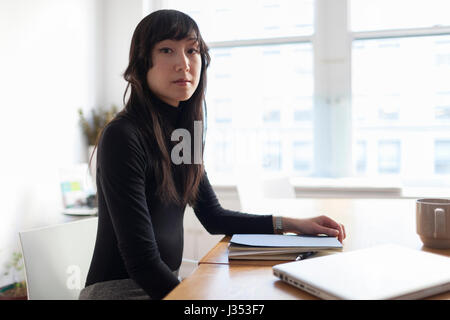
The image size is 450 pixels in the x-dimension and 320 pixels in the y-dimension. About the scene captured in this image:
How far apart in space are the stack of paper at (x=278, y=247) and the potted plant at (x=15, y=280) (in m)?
1.89

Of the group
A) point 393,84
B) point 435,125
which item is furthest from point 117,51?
point 435,125

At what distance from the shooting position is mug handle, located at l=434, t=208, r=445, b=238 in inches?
34.4

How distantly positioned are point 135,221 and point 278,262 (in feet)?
1.04

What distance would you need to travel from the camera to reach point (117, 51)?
11.1 ft

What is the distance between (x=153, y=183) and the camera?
1.02m

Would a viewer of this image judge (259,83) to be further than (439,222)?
Yes

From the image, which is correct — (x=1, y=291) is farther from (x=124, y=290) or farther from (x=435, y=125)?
(x=435, y=125)

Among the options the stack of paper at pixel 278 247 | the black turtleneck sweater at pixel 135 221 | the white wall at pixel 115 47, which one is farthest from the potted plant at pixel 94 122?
the stack of paper at pixel 278 247

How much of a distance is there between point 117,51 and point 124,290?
110 inches

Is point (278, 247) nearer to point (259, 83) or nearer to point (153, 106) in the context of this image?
point (153, 106)

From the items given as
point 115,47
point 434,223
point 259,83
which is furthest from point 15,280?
point 434,223

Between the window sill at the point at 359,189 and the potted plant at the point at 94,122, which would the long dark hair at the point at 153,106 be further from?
the potted plant at the point at 94,122

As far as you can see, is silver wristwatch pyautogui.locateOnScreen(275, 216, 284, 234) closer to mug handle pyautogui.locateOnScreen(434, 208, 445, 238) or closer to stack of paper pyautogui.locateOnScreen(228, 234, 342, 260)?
stack of paper pyautogui.locateOnScreen(228, 234, 342, 260)

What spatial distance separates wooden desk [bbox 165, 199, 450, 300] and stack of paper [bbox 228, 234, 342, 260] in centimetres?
2
